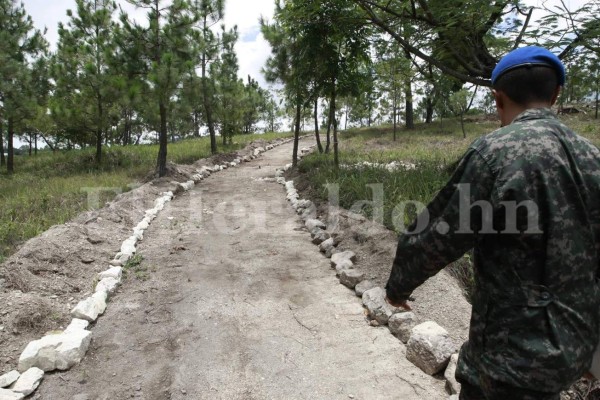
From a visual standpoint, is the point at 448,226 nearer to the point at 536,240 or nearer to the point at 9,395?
the point at 536,240

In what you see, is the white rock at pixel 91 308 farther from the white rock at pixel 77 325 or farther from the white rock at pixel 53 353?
the white rock at pixel 53 353

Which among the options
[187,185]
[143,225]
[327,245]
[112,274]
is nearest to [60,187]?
[187,185]

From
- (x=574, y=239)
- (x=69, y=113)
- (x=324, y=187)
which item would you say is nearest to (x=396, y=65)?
(x=324, y=187)

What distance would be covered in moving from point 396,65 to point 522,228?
8633 mm

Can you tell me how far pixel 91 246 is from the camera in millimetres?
5152

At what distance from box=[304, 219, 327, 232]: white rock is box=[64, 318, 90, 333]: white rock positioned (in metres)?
3.52

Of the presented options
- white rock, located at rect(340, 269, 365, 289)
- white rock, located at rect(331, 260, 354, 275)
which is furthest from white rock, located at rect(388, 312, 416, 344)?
white rock, located at rect(331, 260, 354, 275)

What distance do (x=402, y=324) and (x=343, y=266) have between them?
4.60 ft

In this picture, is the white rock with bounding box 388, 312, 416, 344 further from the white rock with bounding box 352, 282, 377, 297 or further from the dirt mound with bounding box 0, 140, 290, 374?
the dirt mound with bounding box 0, 140, 290, 374

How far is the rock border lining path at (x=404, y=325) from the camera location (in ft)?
9.37

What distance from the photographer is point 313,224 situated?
6379mm

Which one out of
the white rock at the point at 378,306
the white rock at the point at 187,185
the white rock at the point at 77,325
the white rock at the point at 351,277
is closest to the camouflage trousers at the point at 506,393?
the white rock at the point at 378,306

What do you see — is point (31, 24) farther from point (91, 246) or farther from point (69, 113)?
point (91, 246)

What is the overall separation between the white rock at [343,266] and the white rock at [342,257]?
0.05m
